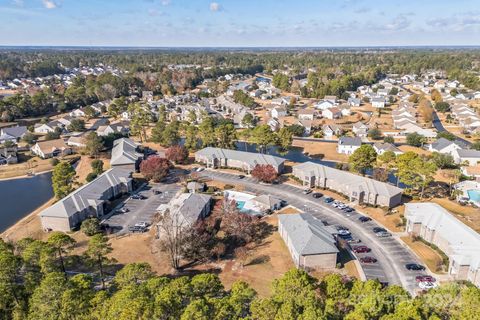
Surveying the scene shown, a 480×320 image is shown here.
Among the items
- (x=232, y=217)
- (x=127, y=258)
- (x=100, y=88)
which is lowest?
(x=127, y=258)

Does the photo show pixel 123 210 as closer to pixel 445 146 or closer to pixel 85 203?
pixel 85 203

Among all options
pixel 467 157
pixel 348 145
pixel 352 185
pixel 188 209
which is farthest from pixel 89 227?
pixel 467 157

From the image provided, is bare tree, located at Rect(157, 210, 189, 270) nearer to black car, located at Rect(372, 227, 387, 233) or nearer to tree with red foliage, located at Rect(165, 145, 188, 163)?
black car, located at Rect(372, 227, 387, 233)

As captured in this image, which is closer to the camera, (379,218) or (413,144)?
(379,218)

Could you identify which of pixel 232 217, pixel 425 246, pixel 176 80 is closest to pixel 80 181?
pixel 232 217

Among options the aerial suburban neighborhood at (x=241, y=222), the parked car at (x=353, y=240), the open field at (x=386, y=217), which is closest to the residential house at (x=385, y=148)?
the aerial suburban neighborhood at (x=241, y=222)

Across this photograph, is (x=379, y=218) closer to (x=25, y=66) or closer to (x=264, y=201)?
(x=264, y=201)

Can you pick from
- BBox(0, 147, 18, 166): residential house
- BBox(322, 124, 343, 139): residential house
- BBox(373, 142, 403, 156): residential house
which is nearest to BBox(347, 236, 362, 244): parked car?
BBox(373, 142, 403, 156): residential house

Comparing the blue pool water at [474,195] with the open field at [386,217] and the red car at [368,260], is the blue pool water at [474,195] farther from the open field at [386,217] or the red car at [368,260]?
the red car at [368,260]
